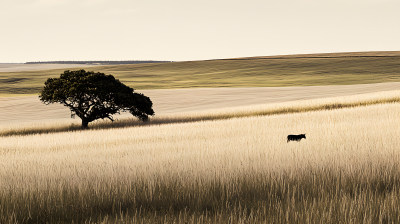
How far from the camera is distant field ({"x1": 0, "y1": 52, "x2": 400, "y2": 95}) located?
3123 inches

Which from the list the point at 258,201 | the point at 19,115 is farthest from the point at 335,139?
the point at 19,115

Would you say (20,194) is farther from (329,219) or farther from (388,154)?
(388,154)

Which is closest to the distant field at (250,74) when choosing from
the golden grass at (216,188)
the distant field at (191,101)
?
the distant field at (191,101)

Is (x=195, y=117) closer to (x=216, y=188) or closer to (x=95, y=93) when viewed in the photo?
(x=95, y=93)

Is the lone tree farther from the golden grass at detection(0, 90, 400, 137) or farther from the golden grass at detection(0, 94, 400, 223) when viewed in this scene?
the golden grass at detection(0, 94, 400, 223)

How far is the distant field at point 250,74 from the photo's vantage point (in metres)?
79.3

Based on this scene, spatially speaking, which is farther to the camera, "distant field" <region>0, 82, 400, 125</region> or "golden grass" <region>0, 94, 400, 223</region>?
"distant field" <region>0, 82, 400, 125</region>

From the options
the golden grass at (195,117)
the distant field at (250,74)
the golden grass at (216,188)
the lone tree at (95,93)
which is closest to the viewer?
the golden grass at (216,188)

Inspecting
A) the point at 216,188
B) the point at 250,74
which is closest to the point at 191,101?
the point at 216,188

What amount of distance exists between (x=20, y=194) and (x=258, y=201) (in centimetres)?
304

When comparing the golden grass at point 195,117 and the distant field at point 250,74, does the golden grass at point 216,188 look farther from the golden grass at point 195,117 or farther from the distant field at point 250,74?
the distant field at point 250,74

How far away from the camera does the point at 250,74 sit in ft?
325

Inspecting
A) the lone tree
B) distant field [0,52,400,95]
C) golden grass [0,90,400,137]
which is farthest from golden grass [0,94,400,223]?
distant field [0,52,400,95]

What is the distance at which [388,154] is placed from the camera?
351 inches
